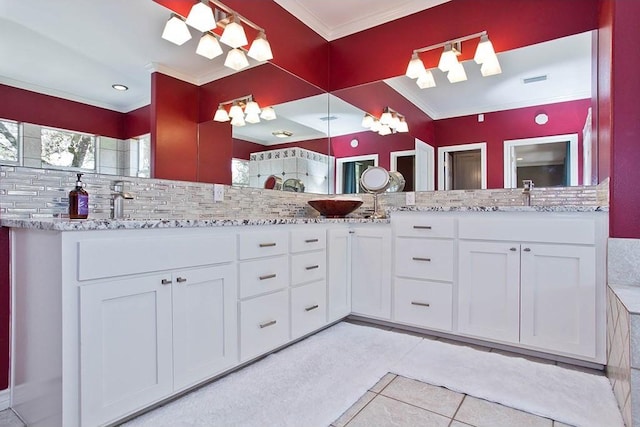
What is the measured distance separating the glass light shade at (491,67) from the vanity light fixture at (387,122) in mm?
707

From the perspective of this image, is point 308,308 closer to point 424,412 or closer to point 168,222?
A: point 424,412

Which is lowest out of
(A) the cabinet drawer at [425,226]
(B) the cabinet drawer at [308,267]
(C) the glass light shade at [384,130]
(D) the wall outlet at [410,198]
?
(B) the cabinet drawer at [308,267]

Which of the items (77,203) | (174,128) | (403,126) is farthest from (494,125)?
(77,203)

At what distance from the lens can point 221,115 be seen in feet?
8.07

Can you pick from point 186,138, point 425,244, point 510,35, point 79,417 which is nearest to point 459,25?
point 510,35

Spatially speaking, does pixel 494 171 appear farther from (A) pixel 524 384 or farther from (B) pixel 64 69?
(B) pixel 64 69

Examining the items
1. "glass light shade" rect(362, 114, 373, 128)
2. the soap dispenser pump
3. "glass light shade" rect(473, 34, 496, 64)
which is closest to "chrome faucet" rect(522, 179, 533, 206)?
"glass light shade" rect(473, 34, 496, 64)

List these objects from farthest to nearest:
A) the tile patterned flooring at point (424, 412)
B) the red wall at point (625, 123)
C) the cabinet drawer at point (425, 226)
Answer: the cabinet drawer at point (425, 226)
the red wall at point (625, 123)
the tile patterned flooring at point (424, 412)

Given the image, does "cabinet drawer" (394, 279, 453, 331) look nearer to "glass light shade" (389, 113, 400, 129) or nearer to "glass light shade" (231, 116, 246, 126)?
"glass light shade" (389, 113, 400, 129)

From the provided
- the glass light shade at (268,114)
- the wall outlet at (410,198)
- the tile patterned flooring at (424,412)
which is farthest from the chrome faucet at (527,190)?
the glass light shade at (268,114)

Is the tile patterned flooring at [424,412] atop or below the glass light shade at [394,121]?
below

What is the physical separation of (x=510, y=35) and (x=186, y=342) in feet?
9.43

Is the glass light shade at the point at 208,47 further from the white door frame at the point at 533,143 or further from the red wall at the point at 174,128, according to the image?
the white door frame at the point at 533,143

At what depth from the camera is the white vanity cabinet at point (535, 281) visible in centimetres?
188
